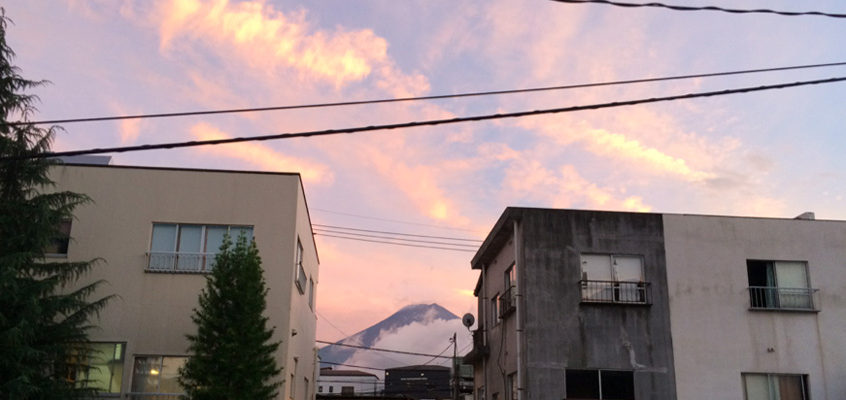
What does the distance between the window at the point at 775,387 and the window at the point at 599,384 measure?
339 centimetres

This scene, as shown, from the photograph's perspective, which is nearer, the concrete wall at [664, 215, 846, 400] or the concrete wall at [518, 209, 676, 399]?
the concrete wall at [518, 209, 676, 399]

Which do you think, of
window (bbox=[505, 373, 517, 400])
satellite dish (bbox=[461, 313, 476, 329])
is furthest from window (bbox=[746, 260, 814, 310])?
satellite dish (bbox=[461, 313, 476, 329])

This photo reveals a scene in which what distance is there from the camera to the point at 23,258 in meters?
17.0

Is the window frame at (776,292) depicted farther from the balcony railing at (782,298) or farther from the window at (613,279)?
the window at (613,279)

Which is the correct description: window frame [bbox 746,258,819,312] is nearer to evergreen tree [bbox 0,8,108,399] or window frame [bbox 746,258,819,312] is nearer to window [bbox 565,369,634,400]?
window [bbox 565,369,634,400]

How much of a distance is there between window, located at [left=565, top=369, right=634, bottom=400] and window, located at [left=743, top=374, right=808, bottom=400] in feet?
11.1

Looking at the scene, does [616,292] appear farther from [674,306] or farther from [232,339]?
[232,339]

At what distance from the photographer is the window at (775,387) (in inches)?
845

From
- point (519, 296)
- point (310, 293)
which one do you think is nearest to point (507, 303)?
point (519, 296)

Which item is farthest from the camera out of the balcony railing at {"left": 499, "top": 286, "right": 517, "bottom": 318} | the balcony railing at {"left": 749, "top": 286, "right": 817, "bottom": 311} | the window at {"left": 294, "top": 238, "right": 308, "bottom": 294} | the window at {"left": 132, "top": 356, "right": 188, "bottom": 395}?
the window at {"left": 294, "top": 238, "right": 308, "bottom": 294}

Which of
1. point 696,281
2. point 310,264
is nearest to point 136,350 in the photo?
point 310,264

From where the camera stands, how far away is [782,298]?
73.4 ft

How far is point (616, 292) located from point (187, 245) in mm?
11874

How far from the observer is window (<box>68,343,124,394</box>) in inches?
795
